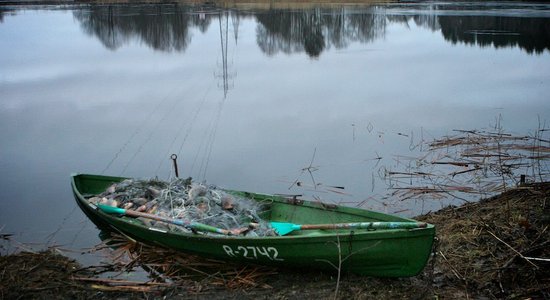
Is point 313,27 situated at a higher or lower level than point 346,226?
higher

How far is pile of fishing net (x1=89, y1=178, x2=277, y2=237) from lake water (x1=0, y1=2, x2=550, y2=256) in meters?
0.81

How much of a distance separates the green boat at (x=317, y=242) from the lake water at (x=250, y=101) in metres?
1.79

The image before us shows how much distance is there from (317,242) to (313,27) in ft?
97.1

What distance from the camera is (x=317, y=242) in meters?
5.87

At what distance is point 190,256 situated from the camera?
22.6 feet

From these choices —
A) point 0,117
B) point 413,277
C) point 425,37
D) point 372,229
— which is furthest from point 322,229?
point 425,37

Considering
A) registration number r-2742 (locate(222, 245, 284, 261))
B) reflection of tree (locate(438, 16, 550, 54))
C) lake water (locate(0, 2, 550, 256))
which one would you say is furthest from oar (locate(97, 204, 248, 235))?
reflection of tree (locate(438, 16, 550, 54))

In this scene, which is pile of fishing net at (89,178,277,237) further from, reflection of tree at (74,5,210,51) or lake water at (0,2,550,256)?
reflection of tree at (74,5,210,51)

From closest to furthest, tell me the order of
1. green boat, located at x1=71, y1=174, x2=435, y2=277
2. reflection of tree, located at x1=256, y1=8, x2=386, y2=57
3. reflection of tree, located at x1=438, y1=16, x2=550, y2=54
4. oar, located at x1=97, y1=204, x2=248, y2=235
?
green boat, located at x1=71, y1=174, x2=435, y2=277 < oar, located at x1=97, y1=204, x2=248, y2=235 < reflection of tree, located at x1=438, y1=16, x2=550, y2=54 < reflection of tree, located at x1=256, y1=8, x2=386, y2=57

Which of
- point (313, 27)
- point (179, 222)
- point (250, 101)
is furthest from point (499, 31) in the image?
point (179, 222)

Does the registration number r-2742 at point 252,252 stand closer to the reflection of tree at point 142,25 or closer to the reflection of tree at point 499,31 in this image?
the reflection of tree at point 499,31

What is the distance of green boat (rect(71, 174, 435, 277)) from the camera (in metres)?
5.64

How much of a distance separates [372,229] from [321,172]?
4.20 m

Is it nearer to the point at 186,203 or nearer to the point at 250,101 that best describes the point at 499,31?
the point at 250,101
